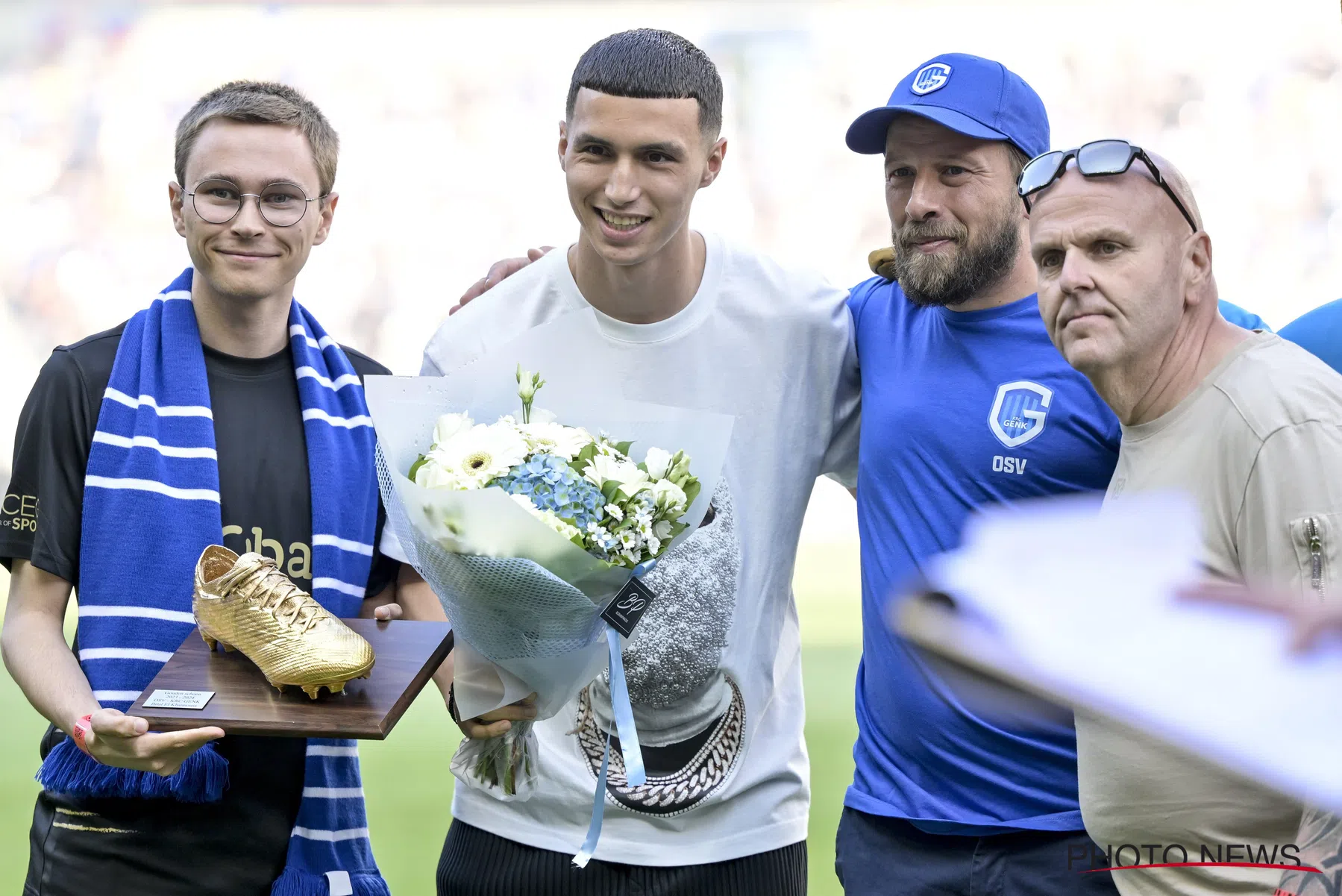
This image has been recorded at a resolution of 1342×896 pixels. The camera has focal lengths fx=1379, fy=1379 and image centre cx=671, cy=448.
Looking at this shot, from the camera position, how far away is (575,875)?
253 centimetres

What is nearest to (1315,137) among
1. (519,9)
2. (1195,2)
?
(1195,2)

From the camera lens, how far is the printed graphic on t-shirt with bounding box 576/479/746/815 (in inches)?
99.7

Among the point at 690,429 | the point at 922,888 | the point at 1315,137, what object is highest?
the point at 1315,137

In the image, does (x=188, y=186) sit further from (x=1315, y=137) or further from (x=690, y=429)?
(x=1315, y=137)

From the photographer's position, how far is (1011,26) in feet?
41.0

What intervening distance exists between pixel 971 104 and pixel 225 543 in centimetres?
156

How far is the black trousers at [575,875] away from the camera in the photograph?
2.53 meters

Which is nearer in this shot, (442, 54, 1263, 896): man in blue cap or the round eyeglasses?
(442, 54, 1263, 896): man in blue cap

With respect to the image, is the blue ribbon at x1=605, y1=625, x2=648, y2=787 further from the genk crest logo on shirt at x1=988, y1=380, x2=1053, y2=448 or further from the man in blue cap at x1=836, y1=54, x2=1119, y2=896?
the genk crest logo on shirt at x1=988, y1=380, x2=1053, y2=448

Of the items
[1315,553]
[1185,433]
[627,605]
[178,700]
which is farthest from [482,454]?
[1315,553]

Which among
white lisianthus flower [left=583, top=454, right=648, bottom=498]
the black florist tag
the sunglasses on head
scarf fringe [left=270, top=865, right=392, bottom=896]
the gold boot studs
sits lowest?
scarf fringe [left=270, top=865, right=392, bottom=896]

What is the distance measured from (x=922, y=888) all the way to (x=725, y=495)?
778mm

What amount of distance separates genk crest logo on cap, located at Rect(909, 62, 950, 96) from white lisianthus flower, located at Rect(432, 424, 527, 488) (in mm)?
1053

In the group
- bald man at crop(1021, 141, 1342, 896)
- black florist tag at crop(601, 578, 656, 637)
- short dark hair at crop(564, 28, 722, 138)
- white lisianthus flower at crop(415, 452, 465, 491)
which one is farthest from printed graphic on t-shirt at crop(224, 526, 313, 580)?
bald man at crop(1021, 141, 1342, 896)
